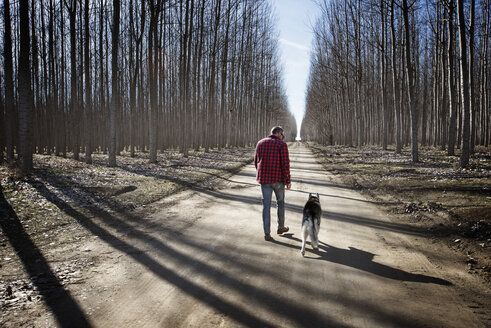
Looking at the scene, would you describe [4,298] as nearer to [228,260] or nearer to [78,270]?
[78,270]

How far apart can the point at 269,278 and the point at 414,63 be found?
30795 millimetres

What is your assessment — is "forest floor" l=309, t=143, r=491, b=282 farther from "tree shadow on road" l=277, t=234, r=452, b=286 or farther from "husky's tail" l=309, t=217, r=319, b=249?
"husky's tail" l=309, t=217, r=319, b=249

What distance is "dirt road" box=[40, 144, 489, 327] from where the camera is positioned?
3193 millimetres

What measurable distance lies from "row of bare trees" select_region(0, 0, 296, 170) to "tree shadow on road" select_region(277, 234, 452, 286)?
11503 millimetres

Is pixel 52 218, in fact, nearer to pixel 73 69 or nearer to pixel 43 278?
pixel 43 278

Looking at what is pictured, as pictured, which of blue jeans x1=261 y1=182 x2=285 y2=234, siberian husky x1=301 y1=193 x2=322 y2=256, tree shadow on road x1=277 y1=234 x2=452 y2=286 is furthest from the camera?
blue jeans x1=261 y1=182 x2=285 y2=234

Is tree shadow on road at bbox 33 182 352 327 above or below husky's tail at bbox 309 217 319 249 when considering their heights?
below

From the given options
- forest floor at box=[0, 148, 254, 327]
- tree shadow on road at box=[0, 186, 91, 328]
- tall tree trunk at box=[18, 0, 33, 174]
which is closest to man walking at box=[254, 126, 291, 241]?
forest floor at box=[0, 148, 254, 327]

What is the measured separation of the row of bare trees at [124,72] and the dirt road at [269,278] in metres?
9.51

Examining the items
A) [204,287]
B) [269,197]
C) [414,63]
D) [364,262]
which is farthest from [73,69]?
[414,63]

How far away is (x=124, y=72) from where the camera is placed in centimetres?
3550

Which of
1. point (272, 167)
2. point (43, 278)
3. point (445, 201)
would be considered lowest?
point (43, 278)

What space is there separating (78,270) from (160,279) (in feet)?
3.94

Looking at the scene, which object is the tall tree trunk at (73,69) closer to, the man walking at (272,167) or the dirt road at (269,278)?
the dirt road at (269,278)
